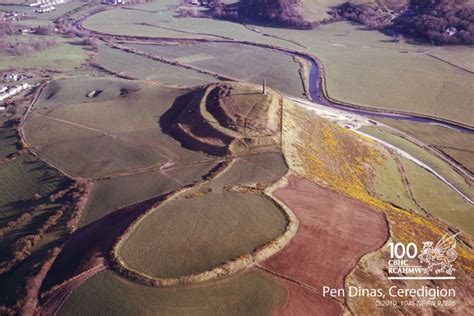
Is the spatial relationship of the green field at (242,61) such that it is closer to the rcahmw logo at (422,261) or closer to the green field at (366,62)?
the green field at (366,62)

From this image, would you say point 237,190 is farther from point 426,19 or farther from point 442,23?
point 426,19

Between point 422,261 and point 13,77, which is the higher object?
point 13,77

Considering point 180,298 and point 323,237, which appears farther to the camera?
point 323,237

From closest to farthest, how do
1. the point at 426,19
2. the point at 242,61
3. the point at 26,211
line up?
the point at 26,211, the point at 242,61, the point at 426,19

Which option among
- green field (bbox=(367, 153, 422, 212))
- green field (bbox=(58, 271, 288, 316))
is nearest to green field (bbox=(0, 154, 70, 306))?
green field (bbox=(58, 271, 288, 316))

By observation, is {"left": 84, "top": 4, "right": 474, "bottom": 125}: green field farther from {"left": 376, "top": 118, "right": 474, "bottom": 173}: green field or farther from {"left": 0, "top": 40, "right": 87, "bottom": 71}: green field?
{"left": 0, "top": 40, "right": 87, "bottom": 71}: green field

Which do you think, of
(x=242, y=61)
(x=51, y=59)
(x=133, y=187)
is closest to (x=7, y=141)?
(x=133, y=187)
